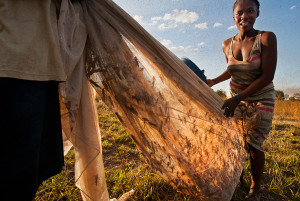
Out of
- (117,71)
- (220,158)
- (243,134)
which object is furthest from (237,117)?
(117,71)

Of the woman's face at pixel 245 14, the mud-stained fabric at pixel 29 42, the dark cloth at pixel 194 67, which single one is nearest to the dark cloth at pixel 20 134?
the mud-stained fabric at pixel 29 42

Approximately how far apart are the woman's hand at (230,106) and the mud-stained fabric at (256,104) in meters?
0.22

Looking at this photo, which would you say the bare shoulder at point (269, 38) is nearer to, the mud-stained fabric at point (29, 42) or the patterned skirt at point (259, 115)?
the patterned skirt at point (259, 115)

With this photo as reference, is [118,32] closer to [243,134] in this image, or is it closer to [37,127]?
[37,127]

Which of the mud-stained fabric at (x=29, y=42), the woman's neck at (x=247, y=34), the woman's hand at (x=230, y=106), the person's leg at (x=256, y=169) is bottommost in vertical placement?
the person's leg at (x=256, y=169)

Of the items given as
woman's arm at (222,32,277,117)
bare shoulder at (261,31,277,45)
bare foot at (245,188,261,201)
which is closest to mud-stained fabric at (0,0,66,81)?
woman's arm at (222,32,277,117)

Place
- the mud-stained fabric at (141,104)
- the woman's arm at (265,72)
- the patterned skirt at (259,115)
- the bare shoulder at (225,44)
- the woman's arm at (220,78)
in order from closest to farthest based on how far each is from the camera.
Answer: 1. the mud-stained fabric at (141,104)
2. the woman's arm at (265,72)
3. the patterned skirt at (259,115)
4. the bare shoulder at (225,44)
5. the woman's arm at (220,78)

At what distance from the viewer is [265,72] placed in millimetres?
1385

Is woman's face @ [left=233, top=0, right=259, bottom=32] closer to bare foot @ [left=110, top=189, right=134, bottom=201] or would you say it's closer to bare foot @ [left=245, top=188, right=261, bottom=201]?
bare foot @ [left=245, top=188, right=261, bottom=201]

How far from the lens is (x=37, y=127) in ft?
2.66

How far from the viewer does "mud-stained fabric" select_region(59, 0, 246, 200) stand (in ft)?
3.45

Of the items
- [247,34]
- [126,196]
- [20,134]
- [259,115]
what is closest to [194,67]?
[247,34]

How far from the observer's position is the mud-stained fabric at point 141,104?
105 centimetres

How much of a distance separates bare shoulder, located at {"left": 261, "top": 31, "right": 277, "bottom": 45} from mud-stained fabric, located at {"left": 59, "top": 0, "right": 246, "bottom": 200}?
0.63m
